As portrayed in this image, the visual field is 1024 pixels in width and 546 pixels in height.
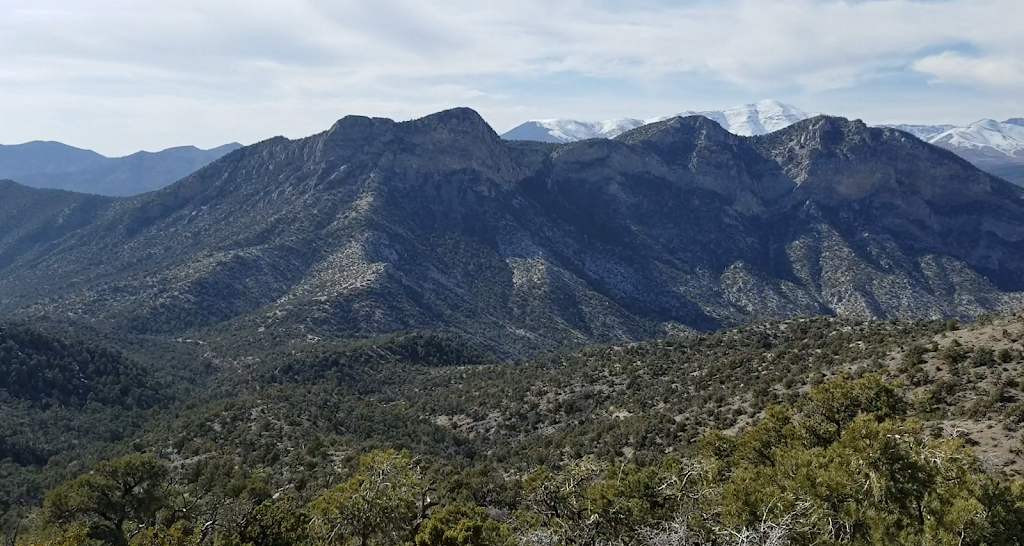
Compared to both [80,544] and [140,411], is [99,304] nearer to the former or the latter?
[140,411]

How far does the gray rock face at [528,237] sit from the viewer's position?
10625cm

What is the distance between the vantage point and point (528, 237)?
145m

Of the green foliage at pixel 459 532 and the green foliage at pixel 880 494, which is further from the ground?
the green foliage at pixel 880 494

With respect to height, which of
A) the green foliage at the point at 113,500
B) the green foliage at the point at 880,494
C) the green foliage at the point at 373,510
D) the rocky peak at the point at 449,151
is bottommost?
the green foliage at the point at 113,500

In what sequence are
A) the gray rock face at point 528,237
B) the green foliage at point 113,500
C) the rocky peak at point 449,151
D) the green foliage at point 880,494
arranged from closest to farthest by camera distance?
the green foliage at point 880,494 → the green foliage at point 113,500 → the gray rock face at point 528,237 → the rocky peak at point 449,151

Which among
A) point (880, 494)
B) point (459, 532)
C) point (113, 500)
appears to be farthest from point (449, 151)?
point (880, 494)

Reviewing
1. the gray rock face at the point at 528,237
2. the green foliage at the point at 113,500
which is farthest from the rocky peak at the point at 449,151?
the green foliage at the point at 113,500

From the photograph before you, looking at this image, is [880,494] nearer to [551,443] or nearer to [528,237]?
[551,443]

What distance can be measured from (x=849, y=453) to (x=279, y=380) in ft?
205

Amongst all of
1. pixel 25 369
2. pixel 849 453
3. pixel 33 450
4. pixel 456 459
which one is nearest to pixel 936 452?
pixel 849 453

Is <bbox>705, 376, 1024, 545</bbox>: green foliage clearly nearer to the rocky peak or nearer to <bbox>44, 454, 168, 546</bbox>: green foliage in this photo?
<bbox>44, 454, 168, 546</bbox>: green foliage

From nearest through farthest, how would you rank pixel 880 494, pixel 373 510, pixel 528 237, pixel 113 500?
pixel 880 494
pixel 373 510
pixel 113 500
pixel 528 237

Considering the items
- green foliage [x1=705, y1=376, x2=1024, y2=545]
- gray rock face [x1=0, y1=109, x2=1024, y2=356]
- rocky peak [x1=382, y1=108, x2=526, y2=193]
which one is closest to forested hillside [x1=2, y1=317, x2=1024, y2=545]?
green foliage [x1=705, y1=376, x2=1024, y2=545]

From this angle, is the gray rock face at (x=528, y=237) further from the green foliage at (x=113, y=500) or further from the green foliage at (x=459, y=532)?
the green foliage at (x=459, y=532)
